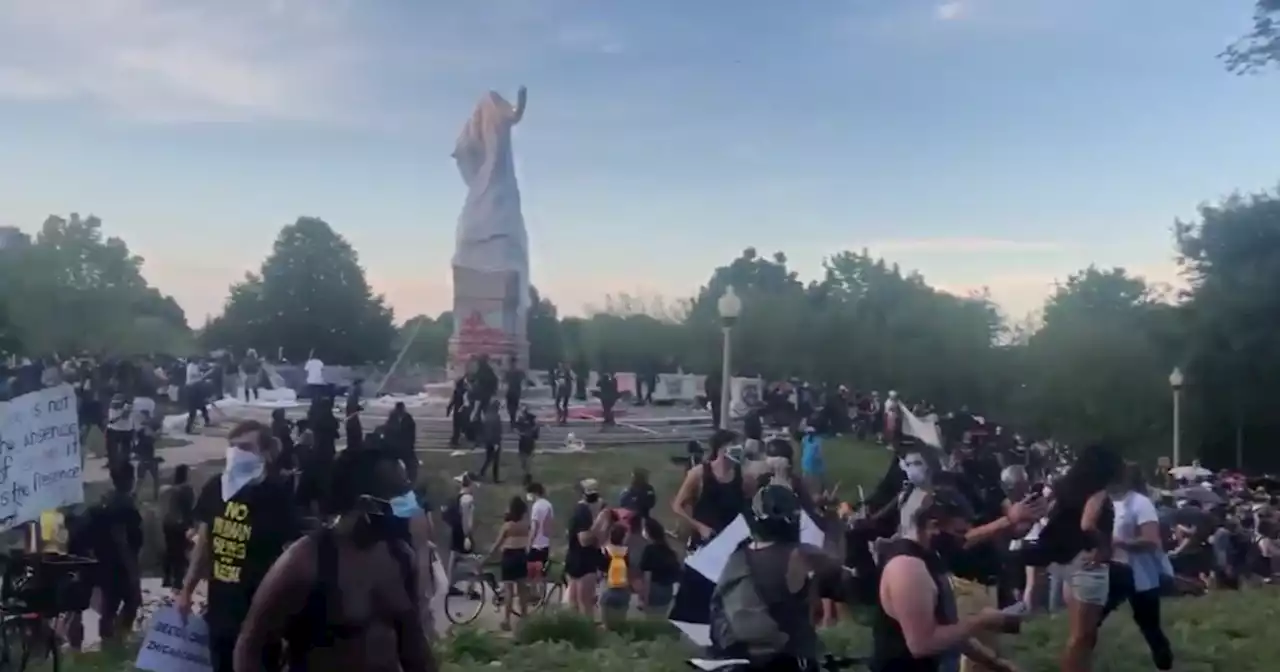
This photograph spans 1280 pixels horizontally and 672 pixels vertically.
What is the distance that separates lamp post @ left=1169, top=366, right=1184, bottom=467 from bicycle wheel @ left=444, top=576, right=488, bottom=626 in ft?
42.3

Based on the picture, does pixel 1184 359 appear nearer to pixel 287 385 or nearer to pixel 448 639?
pixel 448 639

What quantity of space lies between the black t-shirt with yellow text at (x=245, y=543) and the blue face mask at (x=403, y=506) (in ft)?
Result: 1.48

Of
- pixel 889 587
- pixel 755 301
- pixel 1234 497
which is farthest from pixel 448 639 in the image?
pixel 755 301

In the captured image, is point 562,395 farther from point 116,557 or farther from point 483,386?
point 116,557

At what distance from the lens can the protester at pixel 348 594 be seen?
3363mm

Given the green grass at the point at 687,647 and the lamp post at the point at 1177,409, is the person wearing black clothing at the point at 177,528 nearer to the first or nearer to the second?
the green grass at the point at 687,647

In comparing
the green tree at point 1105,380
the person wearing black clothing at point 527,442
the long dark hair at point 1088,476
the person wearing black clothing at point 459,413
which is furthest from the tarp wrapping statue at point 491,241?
the long dark hair at point 1088,476

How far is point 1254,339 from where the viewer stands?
760 inches

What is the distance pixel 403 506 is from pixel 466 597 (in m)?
8.23

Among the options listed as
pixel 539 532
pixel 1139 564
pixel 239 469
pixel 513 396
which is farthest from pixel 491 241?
pixel 239 469

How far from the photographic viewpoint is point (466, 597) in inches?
493

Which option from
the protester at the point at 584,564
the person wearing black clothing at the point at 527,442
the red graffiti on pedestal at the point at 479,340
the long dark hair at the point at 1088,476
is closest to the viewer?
the long dark hair at the point at 1088,476

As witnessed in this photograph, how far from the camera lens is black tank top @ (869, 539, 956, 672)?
3945 mm

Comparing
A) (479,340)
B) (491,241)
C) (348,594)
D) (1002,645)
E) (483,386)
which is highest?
(491,241)
